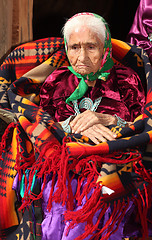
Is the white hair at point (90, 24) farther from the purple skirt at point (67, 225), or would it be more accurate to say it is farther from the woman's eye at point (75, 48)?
the purple skirt at point (67, 225)

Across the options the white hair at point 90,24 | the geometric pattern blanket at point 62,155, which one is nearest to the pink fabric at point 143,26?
the geometric pattern blanket at point 62,155

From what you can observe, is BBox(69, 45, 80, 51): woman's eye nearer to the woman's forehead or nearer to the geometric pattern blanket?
the woman's forehead

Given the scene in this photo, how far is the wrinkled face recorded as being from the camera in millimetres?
1399

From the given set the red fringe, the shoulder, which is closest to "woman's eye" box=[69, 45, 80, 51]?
the shoulder

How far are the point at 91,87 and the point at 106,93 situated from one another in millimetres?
85

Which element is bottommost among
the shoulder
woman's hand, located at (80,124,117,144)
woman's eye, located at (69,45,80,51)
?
woman's hand, located at (80,124,117,144)

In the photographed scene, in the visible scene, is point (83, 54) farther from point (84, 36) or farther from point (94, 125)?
point (94, 125)

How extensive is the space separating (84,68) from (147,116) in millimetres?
352

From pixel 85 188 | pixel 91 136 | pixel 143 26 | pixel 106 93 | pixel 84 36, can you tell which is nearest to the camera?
pixel 85 188

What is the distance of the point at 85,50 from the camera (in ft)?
4.63

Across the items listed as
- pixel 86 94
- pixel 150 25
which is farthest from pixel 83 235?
pixel 150 25

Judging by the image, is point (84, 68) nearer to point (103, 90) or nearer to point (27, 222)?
point (103, 90)

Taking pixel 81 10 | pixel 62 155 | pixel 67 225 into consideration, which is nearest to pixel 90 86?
pixel 62 155

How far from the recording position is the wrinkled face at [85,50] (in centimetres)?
140
